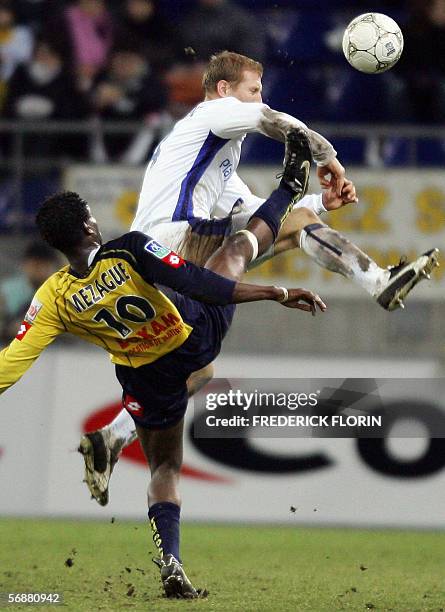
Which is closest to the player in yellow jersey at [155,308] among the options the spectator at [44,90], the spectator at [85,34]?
the spectator at [44,90]

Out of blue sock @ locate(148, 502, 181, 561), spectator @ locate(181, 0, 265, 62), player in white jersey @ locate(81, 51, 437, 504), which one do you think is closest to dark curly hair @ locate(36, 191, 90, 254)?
player in white jersey @ locate(81, 51, 437, 504)

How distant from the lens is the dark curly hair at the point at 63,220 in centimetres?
667

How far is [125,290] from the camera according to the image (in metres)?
6.77

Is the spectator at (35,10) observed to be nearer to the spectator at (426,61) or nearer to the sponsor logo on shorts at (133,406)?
the spectator at (426,61)

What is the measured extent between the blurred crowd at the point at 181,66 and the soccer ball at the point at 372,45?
15.8ft

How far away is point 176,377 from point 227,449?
4213 millimetres

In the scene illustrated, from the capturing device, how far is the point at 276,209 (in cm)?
712

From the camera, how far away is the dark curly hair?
21.9 feet

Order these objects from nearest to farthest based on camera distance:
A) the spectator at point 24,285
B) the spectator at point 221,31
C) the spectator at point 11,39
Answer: the spectator at point 24,285 → the spectator at point 221,31 → the spectator at point 11,39

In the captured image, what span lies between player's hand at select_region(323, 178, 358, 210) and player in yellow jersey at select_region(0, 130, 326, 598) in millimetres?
301

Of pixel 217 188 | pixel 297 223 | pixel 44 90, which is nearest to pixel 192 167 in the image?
pixel 217 188

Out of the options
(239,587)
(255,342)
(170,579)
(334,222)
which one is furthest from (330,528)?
(170,579)

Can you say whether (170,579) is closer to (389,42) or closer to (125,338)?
(125,338)

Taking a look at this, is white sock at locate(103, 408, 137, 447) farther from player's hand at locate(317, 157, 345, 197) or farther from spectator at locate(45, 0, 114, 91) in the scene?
spectator at locate(45, 0, 114, 91)
